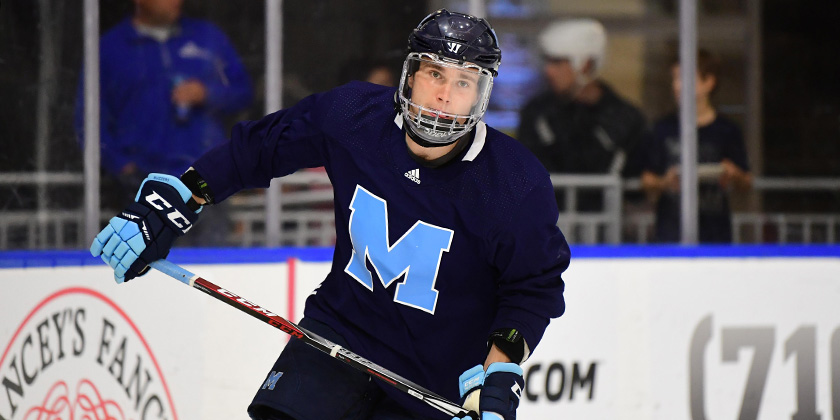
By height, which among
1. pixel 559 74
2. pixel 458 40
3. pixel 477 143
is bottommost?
pixel 477 143

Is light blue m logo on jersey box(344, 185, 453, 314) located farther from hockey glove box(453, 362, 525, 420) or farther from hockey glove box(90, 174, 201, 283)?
hockey glove box(90, 174, 201, 283)

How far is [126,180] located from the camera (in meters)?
3.68

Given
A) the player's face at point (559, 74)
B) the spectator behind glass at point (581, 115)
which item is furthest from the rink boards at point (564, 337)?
the player's face at point (559, 74)

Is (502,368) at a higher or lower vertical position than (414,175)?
lower

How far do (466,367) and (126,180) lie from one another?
182 cm

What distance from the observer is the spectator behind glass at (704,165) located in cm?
394

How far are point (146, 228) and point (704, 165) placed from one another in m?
2.37

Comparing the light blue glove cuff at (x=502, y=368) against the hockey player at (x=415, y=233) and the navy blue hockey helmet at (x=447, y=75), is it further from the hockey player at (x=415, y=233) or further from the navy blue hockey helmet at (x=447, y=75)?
the navy blue hockey helmet at (x=447, y=75)

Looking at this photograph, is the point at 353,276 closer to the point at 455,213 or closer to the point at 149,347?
the point at 455,213

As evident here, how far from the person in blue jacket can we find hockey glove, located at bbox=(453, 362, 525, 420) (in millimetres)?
1864

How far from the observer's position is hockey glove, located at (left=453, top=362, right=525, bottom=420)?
209cm

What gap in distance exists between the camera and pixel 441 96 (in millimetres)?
2229

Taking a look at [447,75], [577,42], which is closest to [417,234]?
[447,75]

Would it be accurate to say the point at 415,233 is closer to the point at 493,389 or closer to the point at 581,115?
the point at 493,389
